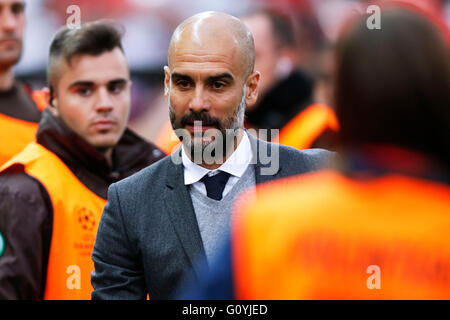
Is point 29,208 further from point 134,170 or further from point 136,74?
point 136,74

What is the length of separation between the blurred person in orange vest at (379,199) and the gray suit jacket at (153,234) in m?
Answer: 1.03

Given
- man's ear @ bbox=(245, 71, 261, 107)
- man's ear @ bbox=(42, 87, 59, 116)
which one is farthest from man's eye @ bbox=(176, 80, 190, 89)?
man's ear @ bbox=(42, 87, 59, 116)

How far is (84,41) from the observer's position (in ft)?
12.4

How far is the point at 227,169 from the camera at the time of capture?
9.20 feet

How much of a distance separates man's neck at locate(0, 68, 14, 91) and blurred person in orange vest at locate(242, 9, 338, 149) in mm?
1540

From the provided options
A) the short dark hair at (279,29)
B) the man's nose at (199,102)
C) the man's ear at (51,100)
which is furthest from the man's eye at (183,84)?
the short dark hair at (279,29)

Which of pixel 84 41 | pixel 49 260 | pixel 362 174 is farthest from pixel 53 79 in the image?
pixel 362 174

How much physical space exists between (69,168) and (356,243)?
2232 mm

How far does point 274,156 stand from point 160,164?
0.44 m

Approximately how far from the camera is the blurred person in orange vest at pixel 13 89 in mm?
4105

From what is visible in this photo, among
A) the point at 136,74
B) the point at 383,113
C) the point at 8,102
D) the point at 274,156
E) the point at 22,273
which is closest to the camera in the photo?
the point at 383,113

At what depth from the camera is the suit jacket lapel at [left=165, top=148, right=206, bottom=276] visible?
264cm

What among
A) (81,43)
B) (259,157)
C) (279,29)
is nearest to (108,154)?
(81,43)

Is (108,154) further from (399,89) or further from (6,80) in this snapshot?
(399,89)
